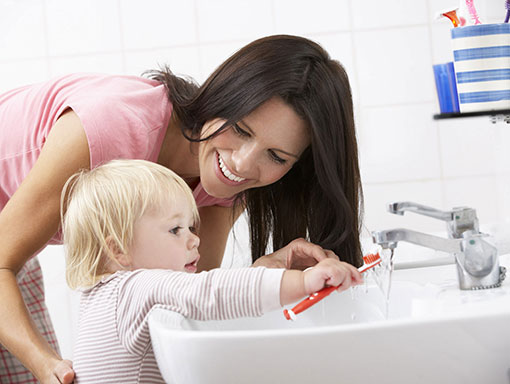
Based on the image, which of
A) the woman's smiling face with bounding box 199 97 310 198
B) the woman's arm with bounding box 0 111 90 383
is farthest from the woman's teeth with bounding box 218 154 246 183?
the woman's arm with bounding box 0 111 90 383

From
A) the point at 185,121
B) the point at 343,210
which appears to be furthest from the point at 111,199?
the point at 343,210

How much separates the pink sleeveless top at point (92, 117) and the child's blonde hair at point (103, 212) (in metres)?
0.09

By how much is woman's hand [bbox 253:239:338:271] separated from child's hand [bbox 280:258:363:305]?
253 mm

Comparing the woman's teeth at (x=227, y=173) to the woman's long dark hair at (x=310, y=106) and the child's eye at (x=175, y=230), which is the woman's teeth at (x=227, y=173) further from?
the child's eye at (x=175, y=230)

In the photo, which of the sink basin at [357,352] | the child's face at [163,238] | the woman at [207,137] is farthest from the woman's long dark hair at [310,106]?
the sink basin at [357,352]

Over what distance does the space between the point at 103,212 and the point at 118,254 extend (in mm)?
67

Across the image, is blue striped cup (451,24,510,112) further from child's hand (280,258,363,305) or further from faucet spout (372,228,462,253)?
child's hand (280,258,363,305)

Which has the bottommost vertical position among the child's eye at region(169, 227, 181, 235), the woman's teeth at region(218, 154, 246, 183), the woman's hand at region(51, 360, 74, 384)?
the woman's hand at region(51, 360, 74, 384)

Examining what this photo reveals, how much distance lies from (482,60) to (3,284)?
86cm

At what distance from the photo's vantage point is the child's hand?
2.52 feet

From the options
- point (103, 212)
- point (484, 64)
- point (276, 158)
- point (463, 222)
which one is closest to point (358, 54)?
point (484, 64)

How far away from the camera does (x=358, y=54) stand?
1.56 m

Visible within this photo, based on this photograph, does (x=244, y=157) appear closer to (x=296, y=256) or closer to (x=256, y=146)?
(x=256, y=146)

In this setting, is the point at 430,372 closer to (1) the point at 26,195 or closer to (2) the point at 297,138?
(2) the point at 297,138
